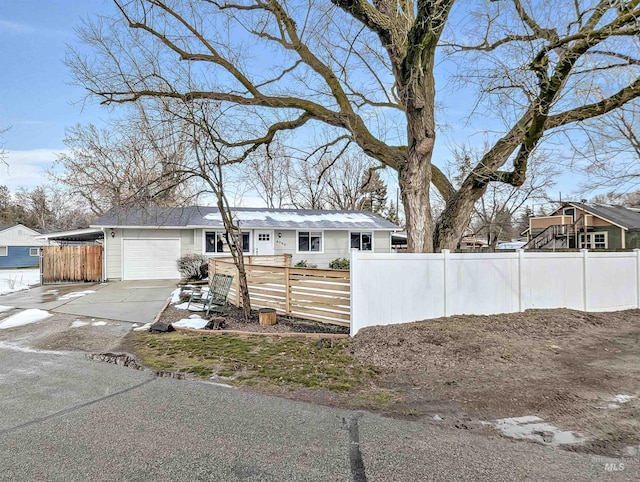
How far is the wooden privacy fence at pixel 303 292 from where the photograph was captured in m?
7.59

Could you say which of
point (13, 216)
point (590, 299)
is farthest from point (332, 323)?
point (13, 216)

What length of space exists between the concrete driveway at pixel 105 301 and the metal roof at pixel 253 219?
3653 millimetres

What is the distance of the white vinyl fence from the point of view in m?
6.88

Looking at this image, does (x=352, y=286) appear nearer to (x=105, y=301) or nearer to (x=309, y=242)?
(x=105, y=301)

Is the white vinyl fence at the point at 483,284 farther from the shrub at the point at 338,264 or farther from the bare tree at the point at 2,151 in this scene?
the shrub at the point at 338,264

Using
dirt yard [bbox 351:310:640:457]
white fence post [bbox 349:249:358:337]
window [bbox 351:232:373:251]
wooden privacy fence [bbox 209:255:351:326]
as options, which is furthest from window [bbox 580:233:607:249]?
white fence post [bbox 349:249:358:337]

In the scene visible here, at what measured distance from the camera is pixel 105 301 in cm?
1147

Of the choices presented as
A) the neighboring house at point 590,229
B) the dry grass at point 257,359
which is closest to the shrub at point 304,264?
the dry grass at point 257,359

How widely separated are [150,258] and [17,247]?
27.1 metres

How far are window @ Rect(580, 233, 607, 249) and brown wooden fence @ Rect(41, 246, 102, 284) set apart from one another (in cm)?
3276

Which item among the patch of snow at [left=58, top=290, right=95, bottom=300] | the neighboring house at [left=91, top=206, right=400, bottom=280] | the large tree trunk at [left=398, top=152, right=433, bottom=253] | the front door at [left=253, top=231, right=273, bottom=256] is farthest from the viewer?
the front door at [left=253, top=231, right=273, bottom=256]

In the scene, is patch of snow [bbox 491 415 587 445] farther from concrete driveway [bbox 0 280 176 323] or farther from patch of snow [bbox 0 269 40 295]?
patch of snow [bbox 0 269 40 295]

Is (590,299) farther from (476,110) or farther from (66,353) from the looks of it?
(66,353)

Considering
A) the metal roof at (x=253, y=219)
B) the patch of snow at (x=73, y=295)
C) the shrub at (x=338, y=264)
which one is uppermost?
the metal roof at (x=253, y=219)
